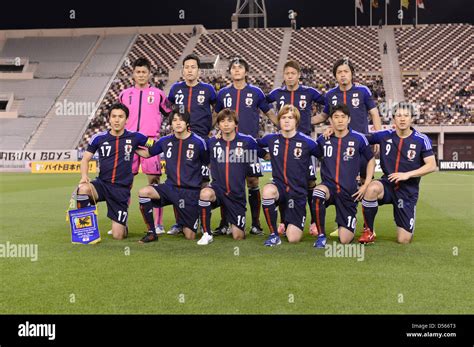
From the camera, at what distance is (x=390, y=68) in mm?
36625

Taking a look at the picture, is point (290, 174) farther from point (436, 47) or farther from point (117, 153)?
point (436, 47)

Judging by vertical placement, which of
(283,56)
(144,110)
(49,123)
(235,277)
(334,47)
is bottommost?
(235,277)

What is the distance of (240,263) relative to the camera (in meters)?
4.66

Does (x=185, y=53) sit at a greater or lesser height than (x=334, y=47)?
lesser

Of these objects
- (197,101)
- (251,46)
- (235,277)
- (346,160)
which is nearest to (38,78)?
(251,46)

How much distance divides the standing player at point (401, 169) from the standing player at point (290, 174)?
718 mm

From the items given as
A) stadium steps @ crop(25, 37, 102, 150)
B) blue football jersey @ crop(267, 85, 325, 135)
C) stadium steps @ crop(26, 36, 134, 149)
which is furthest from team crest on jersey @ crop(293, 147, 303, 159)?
stadium steps @ crop(25, 37, 102, 150)

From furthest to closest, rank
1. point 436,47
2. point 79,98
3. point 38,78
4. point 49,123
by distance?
point 38,78 → point 79,98 → point 436,47 → point 49,123

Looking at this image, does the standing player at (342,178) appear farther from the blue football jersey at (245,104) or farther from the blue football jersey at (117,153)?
the blue football jersey at (117,153)

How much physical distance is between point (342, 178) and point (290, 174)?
1.94ft

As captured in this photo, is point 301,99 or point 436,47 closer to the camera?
point 301,99

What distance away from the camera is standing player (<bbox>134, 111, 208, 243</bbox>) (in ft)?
19.8
